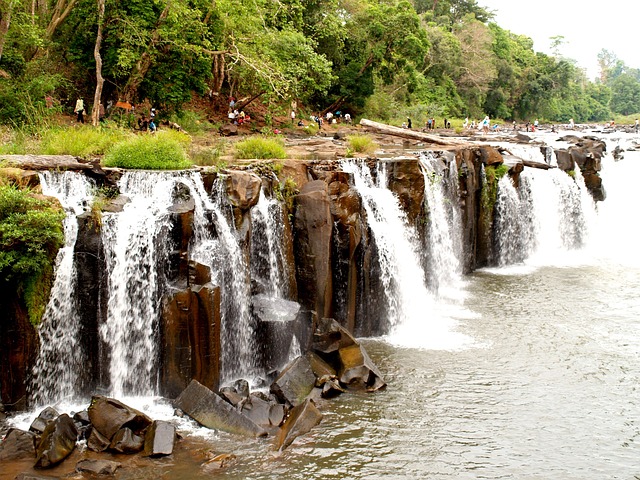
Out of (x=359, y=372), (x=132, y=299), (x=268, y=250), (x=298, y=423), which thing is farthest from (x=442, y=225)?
(x=132, y=299)

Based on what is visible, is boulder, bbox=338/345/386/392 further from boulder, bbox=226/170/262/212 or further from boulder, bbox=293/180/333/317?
boulder, bbox=226/170/262/212

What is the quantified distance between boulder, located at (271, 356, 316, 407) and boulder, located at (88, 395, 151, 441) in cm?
224

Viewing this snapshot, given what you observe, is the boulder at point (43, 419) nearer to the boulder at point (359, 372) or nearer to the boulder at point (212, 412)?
the boulder at point (212, 412)

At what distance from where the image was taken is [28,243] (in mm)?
9242

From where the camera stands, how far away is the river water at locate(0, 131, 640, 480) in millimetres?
8406

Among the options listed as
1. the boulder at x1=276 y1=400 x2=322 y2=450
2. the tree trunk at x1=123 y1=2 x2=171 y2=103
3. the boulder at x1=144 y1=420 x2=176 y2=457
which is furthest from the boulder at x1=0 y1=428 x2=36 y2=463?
the tree trunk at x1=123 y1=2 x2=171 y2=103

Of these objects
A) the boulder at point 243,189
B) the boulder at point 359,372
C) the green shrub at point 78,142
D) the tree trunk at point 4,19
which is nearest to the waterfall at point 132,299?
the boulder at point 243,189

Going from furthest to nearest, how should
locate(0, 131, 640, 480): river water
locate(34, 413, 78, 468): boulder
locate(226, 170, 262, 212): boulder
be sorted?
locate(226, 170, 262, 212): boulder < locate(0, 131, 640, 480): river water < locate(34, 413, 78, 468): boulder

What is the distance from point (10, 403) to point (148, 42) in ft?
43.5

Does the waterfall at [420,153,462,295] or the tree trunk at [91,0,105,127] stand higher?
the tree trunk at [91,0,105,127]

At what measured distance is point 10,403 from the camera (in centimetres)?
944

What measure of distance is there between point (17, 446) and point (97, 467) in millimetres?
1216

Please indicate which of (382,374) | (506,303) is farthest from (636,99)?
(382,374)

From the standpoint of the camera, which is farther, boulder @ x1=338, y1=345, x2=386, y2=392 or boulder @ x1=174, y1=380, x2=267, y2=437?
boulder @ x1=338, y1=345, x2=386, y2=392
